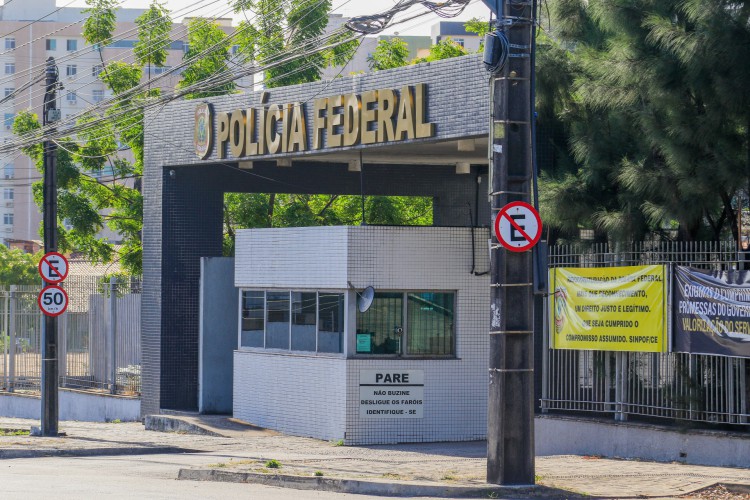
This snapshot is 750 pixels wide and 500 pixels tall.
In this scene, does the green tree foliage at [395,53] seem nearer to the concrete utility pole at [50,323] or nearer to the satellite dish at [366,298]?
the concrete utility pole at [50,323]

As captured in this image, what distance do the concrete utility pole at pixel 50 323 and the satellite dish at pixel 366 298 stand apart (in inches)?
223

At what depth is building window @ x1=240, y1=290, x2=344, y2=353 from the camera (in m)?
19.3

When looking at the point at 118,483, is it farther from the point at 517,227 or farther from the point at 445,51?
the point at 445,51

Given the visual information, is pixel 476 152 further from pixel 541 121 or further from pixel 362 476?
pixel 362 476

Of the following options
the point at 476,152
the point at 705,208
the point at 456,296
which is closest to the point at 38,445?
the point at 456,296

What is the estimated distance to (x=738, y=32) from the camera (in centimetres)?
1395

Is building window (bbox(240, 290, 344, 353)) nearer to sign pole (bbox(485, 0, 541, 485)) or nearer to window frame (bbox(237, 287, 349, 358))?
window frame (bbox(237, 287, 349, 358))

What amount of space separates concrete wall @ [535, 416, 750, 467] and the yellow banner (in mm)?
1061

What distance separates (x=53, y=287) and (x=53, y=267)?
377 mm

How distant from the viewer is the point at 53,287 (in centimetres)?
2062

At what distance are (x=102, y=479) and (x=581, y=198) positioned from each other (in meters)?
7.40

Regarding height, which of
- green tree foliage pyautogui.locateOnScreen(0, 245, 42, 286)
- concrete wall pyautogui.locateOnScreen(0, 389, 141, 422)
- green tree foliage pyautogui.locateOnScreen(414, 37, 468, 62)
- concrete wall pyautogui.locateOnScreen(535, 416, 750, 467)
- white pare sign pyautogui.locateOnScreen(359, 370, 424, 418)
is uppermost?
green tree foliage pyautogui.locateOnScreen(414, 37, 468, 62)

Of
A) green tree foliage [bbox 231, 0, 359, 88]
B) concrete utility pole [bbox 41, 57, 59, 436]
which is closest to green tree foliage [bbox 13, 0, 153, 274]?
green tree foliage [bbox 231, 0, 359, 88]

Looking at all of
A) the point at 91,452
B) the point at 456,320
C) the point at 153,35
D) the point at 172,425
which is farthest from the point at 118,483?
the point at 153,35
